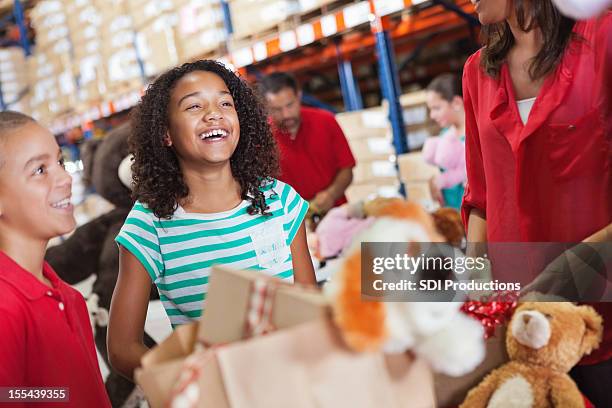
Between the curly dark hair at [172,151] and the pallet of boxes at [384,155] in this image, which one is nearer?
the curly dark hair at [172,151]

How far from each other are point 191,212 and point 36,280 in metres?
0.31

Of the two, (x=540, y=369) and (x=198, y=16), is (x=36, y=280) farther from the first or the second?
(x=198, y=16)

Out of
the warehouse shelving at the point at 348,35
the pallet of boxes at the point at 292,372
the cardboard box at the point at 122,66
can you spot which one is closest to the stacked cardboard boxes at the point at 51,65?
the cardboard box at the point at 122,66

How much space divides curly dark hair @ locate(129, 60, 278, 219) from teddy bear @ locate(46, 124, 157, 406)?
979mm

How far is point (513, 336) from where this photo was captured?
0.89m

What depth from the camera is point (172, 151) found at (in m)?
1.30

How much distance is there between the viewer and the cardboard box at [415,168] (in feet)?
11.6

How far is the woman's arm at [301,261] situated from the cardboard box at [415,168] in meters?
2.23

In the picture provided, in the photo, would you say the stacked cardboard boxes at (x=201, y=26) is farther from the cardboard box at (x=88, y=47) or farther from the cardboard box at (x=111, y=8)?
the cardboard box at (x=88, y=47)

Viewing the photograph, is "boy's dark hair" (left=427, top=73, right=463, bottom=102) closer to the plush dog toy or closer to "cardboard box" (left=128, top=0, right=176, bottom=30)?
"cardboard box" (left=128, top=0, right=176, bottom=30)

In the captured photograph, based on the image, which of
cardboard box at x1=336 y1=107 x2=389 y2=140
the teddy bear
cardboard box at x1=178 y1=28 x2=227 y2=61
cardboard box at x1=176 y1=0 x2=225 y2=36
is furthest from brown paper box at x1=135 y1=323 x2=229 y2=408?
cardboard box at x1=176 y1=0 x2=225 y2=36

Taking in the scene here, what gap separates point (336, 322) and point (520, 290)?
467 millimetres

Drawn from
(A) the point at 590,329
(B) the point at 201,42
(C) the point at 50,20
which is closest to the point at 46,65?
(C) the point at 50,20

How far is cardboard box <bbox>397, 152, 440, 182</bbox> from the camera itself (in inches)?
139
